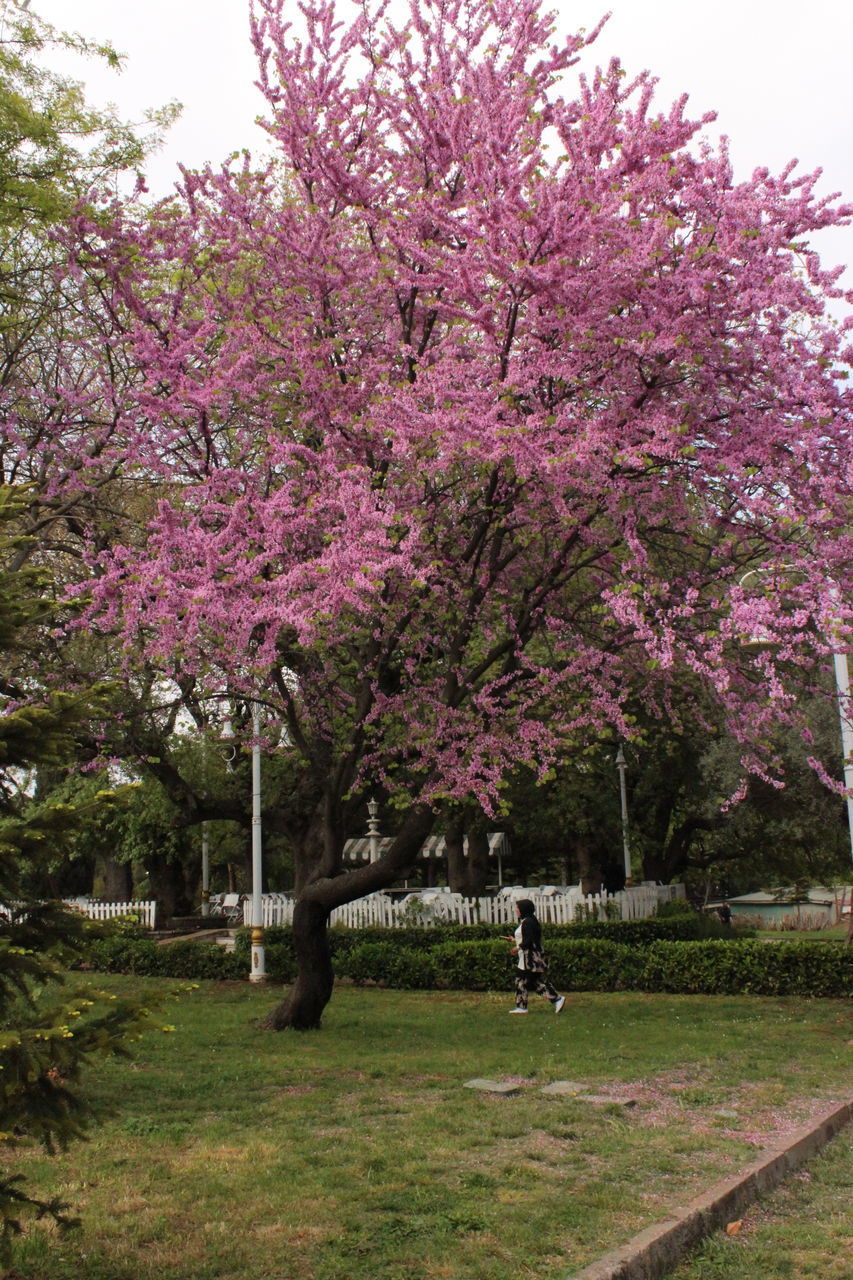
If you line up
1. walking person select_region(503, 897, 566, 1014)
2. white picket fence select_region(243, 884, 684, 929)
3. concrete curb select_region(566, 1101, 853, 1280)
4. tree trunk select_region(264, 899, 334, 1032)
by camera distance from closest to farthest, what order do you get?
concrete curb select_region(566, 1101, 853, 1280) < tree trunk select_region(264, 899, 334, 1032) < walking person select_region(503, 897, 566, 1014) < white picket fence select_region(243, 884, 684, 929)

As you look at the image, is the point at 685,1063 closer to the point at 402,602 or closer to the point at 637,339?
the point at 402,602

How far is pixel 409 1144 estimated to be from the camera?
709 centimetres

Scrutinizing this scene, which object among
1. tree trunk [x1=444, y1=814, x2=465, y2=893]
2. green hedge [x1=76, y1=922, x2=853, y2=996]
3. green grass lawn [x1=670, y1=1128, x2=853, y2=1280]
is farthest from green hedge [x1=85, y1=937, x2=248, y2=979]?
green grass lawn [x1=670, y1=1128, x2=853, y2=1280]

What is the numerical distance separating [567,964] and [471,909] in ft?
20.2

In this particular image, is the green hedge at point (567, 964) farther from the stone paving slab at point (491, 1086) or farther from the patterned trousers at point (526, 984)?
the stone paving slab at point (491, 1086)

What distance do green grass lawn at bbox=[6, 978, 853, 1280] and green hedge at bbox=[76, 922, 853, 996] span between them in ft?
8.22

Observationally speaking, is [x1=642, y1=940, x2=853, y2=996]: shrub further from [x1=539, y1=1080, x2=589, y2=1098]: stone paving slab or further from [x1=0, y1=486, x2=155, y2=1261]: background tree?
[x1=0, y1=486, x2=155, y2=1261]: background tree

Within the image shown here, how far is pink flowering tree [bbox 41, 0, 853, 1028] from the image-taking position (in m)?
9.85

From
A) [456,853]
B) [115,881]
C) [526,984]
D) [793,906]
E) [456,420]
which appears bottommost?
[793,906]

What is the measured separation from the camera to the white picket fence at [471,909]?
2289 cm

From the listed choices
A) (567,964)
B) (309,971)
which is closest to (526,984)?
(567,964)

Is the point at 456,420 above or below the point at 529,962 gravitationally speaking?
above

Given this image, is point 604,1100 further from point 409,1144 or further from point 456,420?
point 456,420

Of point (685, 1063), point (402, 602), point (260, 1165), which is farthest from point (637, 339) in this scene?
point (260, 1165)
